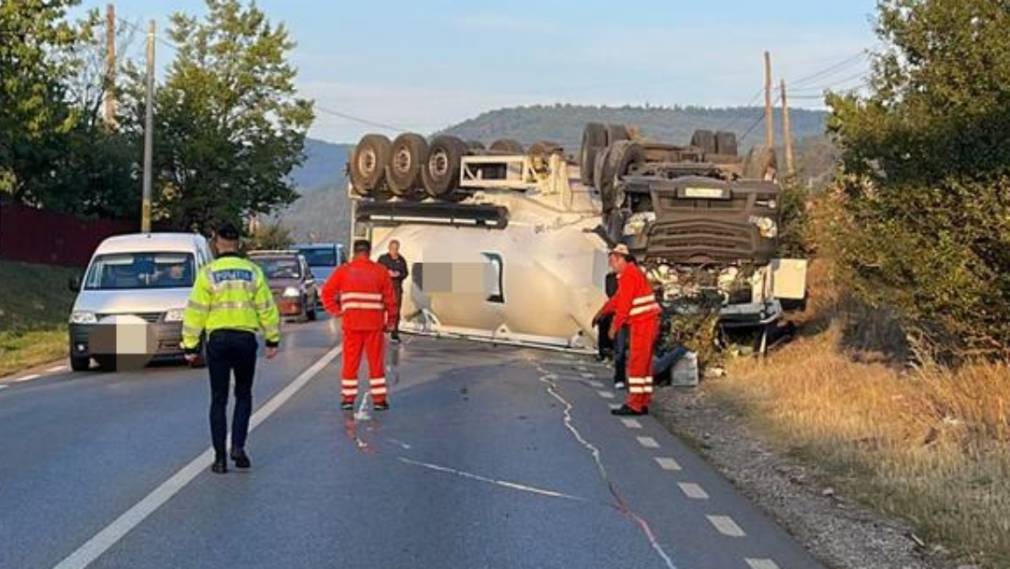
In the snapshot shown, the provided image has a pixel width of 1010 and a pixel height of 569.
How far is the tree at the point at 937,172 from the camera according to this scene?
1236 centimetres

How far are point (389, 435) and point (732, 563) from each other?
5.28 metres

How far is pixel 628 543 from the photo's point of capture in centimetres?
818

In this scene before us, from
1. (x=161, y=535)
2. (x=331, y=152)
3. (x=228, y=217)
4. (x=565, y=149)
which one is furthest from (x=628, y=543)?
(x=331, y=152)

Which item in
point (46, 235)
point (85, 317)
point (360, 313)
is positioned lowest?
point (85, 317)

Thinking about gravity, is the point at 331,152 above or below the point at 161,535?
above

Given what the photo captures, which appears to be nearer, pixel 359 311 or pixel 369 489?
pixel 369 489

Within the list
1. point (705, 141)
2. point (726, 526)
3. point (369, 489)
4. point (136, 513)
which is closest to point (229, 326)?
point (369, 489)

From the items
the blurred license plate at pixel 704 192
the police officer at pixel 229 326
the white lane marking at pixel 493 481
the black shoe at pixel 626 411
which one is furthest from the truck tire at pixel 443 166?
the police officer at pixel 229 326

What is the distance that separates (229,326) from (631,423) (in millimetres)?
4878

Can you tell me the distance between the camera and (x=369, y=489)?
9.77 m

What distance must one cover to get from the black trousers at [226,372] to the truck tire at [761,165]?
35.2ft

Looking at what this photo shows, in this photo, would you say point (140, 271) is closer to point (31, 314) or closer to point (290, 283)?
point (290, 283)

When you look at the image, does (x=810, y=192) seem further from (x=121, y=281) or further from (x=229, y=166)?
(x=229, y=166)

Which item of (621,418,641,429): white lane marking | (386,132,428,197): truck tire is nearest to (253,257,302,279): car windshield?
(386,132,428,197): truck tire
